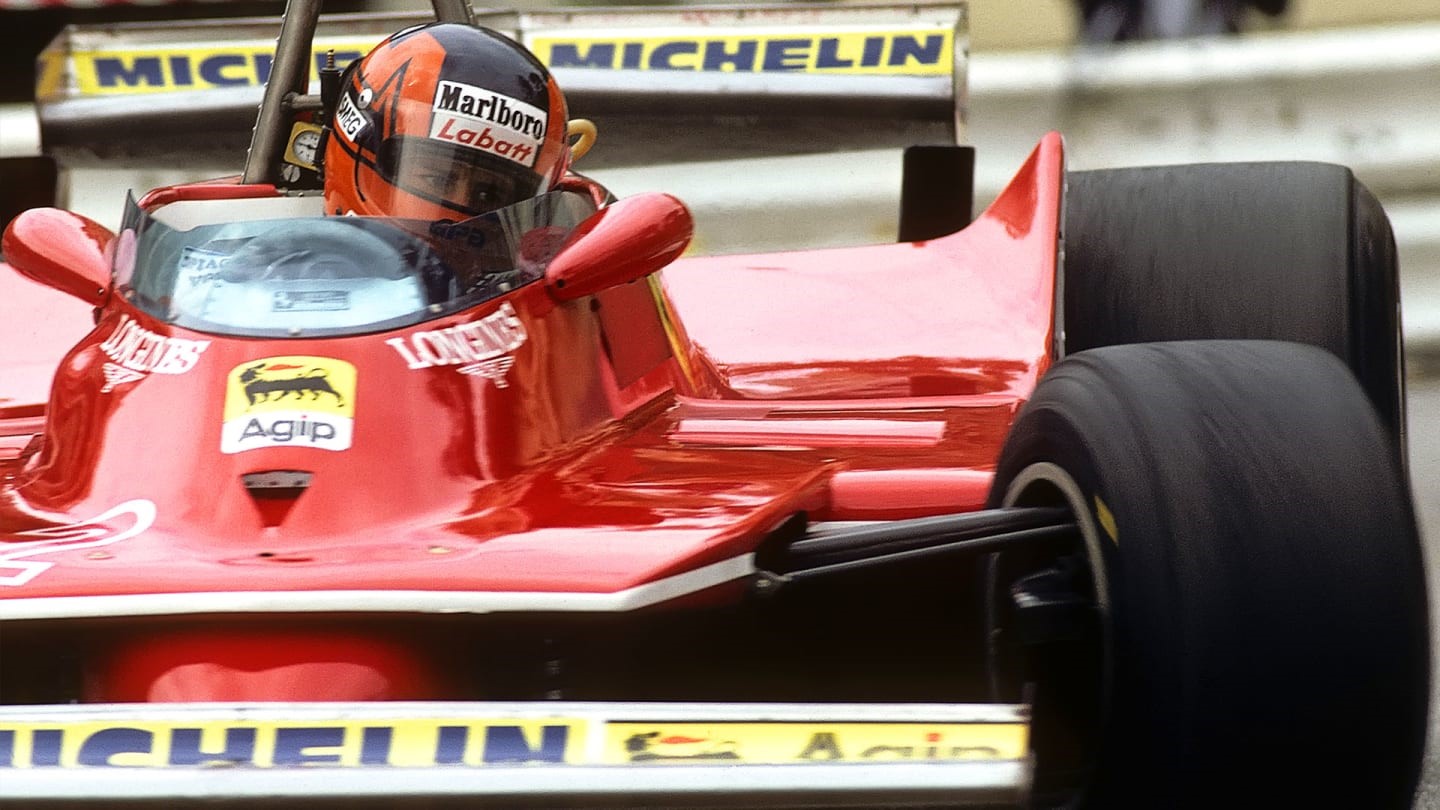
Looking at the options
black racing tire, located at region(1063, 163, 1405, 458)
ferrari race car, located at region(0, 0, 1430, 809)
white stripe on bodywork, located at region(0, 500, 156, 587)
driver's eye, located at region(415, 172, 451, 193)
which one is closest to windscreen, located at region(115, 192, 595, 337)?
ferrari race car, located at region(0, 0, 1430, 809)

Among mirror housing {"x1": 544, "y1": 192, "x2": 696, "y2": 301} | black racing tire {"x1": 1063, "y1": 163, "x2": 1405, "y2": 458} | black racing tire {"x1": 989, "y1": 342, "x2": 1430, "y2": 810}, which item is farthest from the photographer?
black racing tire {"x1": 1063, "y1": 163, "x2": 1405, "y2": 458}

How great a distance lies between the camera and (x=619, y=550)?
102 inches

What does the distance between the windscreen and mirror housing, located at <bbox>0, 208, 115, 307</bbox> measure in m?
0.18

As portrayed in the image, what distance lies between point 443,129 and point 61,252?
65 cm

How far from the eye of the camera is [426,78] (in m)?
3.49

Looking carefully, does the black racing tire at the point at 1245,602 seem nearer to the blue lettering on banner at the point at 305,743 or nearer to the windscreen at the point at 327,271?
the blue lettering on banner at the point at 305,743

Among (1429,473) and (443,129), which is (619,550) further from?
(1429,473)

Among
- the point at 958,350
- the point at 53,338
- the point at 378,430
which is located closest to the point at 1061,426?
the point at 378,430

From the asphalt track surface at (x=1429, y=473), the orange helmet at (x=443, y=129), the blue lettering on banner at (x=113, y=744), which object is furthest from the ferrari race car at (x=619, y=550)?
the asphalt track surface at (x=1429, y=473)

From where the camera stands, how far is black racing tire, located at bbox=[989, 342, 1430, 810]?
223 cm

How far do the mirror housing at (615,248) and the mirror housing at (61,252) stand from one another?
74cm

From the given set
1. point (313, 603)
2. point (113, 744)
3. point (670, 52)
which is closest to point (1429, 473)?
point (670, 52)

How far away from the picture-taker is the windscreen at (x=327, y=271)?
3119 millimetres

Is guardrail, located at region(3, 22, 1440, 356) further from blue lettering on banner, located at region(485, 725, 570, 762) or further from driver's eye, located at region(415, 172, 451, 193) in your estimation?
blue lettering on banner, located at region(485, 725, 570, 762)
